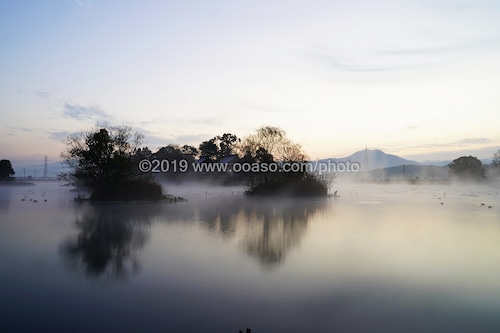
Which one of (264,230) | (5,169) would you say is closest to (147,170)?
(264,230)

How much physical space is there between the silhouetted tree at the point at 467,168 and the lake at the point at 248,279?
5004 centimetres

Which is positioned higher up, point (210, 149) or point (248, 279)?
point (210, 149)

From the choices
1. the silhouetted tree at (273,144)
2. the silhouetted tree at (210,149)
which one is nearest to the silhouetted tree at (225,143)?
the silhouetted tree at (210,149)

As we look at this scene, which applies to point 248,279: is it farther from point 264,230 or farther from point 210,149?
point 210,149

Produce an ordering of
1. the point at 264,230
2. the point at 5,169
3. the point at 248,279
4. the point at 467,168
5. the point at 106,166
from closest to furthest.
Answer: the point at 248,279
the point at 264,230
the point at 106,166
the point at 467,168
the point at 5,169

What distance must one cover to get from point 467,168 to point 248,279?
59189mm

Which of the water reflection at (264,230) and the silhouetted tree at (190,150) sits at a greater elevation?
the silhouetted tree at (190,150)

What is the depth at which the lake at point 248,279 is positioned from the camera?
4309 mm

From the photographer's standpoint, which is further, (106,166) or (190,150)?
(190,150)

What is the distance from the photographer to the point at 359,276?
248 inches

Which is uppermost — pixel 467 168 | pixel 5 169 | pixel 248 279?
pixel 5 169

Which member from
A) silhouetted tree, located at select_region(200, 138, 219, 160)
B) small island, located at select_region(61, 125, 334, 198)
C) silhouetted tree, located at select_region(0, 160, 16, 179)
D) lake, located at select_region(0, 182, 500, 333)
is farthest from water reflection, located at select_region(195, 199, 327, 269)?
silhouetted tree, located at select_region(0, 160, 16, 179)

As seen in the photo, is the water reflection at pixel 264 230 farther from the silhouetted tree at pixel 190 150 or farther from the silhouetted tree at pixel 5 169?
the silhouetted tree at pixel 5 169

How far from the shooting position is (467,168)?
5541cm
